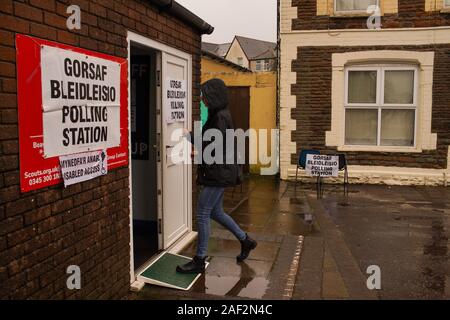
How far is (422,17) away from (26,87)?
411 inches

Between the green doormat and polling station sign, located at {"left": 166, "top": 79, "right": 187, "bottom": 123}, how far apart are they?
162 centimetres

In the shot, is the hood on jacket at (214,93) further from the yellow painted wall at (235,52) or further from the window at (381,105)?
the yellow painted wall at (235,52)

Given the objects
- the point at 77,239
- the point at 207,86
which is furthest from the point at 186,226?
the point at 77,239

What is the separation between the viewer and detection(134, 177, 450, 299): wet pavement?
189 inches

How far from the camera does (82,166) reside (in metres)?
3.68

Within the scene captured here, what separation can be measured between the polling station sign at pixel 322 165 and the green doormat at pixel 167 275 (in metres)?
5.33

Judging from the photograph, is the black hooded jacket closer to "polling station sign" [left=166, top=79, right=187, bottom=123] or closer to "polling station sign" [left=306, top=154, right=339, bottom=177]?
"polling station sign" [left=166, top=79, right=187, bottom=123]

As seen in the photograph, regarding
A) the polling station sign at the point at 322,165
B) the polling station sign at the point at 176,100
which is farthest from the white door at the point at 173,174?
the polling station sign at the point at 322,165

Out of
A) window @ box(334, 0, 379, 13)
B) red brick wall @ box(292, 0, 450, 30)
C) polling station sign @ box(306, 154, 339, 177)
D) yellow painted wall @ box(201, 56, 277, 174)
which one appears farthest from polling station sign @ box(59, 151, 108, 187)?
window @ box(334, 0, 379, 13)

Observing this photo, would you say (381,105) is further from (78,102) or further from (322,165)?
(78,102)

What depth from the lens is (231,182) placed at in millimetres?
5008

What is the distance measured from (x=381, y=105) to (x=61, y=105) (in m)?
9.65

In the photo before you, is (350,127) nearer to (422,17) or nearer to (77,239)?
(422,17)

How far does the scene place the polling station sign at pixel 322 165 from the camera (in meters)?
10.1
